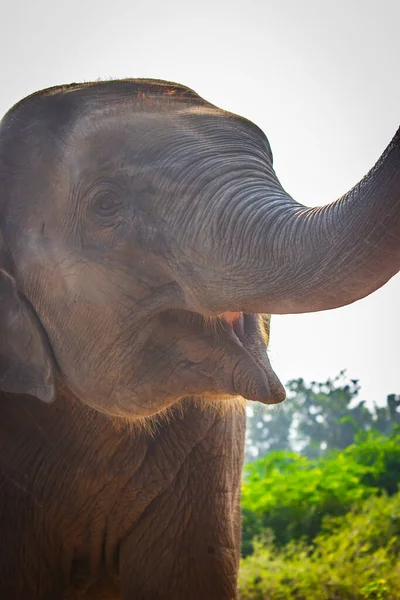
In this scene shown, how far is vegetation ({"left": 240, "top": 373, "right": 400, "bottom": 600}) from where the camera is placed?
7270mm

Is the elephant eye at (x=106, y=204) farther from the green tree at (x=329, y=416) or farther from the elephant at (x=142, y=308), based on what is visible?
the green tree at (x=329, y=416)

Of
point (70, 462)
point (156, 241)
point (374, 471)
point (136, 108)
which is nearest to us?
point (156, 241)

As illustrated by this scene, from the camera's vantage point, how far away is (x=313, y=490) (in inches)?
381

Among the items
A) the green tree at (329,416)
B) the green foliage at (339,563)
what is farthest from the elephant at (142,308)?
the green tree at (329,416)

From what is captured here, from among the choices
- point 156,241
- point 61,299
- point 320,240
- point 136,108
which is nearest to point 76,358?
point 61,299

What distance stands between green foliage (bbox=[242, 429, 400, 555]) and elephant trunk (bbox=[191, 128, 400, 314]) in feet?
20.0

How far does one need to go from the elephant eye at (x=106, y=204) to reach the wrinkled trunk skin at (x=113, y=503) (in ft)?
3.07

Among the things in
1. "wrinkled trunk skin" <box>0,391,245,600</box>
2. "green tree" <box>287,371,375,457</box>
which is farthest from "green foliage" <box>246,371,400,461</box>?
"wrinkled trunk skin" <box>0,391,245,600</box>

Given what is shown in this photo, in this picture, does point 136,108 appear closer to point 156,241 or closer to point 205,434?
point 156,241

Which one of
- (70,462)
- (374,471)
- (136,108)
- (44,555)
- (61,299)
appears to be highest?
(374,471)

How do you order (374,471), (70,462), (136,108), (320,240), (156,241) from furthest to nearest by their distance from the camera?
(374,471)
(70,462)
(136,108)
(156,241)
(320,240)

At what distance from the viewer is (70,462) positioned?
4.36 metres

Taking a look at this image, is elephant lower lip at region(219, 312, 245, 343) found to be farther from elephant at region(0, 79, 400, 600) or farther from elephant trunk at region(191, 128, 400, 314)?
elephant trunk at region(191, 128, 400, 314)

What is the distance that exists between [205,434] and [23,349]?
3.03 ft
